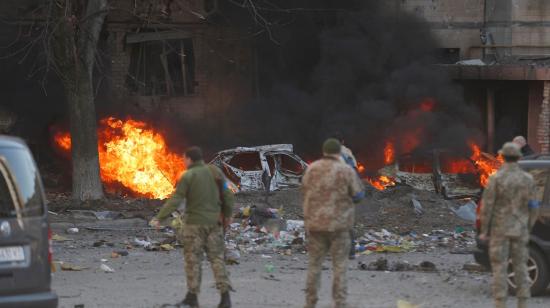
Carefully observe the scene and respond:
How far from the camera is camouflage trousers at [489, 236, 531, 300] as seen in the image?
8.42 m

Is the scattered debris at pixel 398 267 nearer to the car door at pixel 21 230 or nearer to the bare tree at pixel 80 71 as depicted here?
the car door at pixel 21 230

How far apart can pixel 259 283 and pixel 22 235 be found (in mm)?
4041

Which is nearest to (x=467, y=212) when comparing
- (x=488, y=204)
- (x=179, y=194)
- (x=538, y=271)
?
(x=538, y=271)

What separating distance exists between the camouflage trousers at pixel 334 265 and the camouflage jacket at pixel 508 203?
1.33 m

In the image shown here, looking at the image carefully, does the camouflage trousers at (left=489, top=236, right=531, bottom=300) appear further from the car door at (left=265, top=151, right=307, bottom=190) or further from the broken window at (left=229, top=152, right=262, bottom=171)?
the broken window at (left=229, top=152, right=262, bottom=171)

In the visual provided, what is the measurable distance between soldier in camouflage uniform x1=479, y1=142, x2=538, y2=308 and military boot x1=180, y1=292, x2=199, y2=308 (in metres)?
2.89

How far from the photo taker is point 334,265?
860cm

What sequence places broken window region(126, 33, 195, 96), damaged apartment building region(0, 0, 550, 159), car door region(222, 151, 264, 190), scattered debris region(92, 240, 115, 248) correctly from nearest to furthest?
scattered debris region(92, 240, 115, 248) < car door region(222, 151, 264, 190) < damaged apartment building region(0, 0, 550, 159) < broken window region(126, 33, 195, 96)

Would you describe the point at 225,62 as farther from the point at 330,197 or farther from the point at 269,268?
the point at 330,197

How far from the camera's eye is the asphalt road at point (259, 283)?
987 centimetres

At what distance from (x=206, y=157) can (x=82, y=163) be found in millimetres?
6484

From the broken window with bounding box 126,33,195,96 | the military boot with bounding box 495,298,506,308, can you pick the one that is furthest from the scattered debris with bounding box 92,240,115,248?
the broken window with bounding box 126,33,195,96

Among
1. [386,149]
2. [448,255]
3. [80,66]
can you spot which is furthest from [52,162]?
[448,255]

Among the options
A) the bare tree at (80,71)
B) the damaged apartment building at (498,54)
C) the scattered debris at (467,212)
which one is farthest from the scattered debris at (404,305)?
the damaged apartment building at (498,54)
